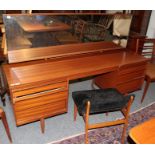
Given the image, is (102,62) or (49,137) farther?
(102,62)

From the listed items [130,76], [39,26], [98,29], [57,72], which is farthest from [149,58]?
[39,26]

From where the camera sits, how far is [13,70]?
162cm

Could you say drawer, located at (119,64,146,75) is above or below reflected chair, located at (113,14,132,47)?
below

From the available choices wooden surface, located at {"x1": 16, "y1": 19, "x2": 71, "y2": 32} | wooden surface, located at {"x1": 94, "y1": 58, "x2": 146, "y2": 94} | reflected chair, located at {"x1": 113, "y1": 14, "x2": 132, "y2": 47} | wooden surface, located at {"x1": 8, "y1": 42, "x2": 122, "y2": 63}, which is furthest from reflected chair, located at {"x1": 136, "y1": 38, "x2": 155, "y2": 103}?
wooden surface, located at {"x1": 16, "y1": 19, "x2": 71, "y2": 32}

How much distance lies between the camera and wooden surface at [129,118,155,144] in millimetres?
1001

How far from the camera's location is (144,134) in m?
1.04

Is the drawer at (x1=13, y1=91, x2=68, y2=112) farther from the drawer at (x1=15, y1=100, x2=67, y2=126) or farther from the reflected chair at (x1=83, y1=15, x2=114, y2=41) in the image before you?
the reflected chair at (x1=83, y1=15, x2=114, y2=41)

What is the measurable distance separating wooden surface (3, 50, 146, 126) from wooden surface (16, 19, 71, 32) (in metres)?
0.32

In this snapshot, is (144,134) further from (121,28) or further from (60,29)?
(121,28)

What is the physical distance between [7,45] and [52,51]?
1.56 feet

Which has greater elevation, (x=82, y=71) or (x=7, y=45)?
(x=7, y=45)
